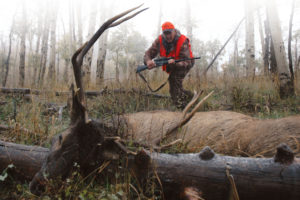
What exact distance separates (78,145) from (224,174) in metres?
0.88

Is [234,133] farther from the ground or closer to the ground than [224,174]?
farther from the ground

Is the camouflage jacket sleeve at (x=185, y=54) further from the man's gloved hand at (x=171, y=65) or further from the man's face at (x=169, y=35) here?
the man's face at (x=169, y=35)

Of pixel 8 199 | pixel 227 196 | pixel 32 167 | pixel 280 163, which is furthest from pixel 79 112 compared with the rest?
pixel 280 163

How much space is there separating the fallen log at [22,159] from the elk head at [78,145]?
26 centimetres

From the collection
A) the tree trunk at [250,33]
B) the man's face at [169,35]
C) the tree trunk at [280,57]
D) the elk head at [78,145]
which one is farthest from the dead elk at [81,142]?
the tree trunk at [250,33]

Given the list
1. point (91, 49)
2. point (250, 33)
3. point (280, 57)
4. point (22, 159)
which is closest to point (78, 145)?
point (22, 159)

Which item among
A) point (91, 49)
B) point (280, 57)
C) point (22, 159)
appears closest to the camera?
point (22, 159)

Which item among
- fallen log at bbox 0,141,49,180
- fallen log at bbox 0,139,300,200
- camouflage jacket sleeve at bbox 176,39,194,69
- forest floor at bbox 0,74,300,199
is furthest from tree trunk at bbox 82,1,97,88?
fallen log at bbox 0,139,300,200

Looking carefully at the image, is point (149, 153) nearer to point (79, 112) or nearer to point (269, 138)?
point (79, 112)

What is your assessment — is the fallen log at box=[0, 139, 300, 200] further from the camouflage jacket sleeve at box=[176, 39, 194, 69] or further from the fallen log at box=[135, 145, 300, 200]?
the camouflage jacket sleeve at box=[176, 39, 194, 69]

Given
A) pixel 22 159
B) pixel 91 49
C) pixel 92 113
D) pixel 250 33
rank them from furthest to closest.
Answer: pixel 250 33 < pixel 91 49 < pixel 92 113 < pixel 22 159

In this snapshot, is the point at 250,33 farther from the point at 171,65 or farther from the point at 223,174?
the point at 223,174

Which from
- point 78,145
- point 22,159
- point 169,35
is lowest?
point 22,159

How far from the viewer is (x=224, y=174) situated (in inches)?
45.4
